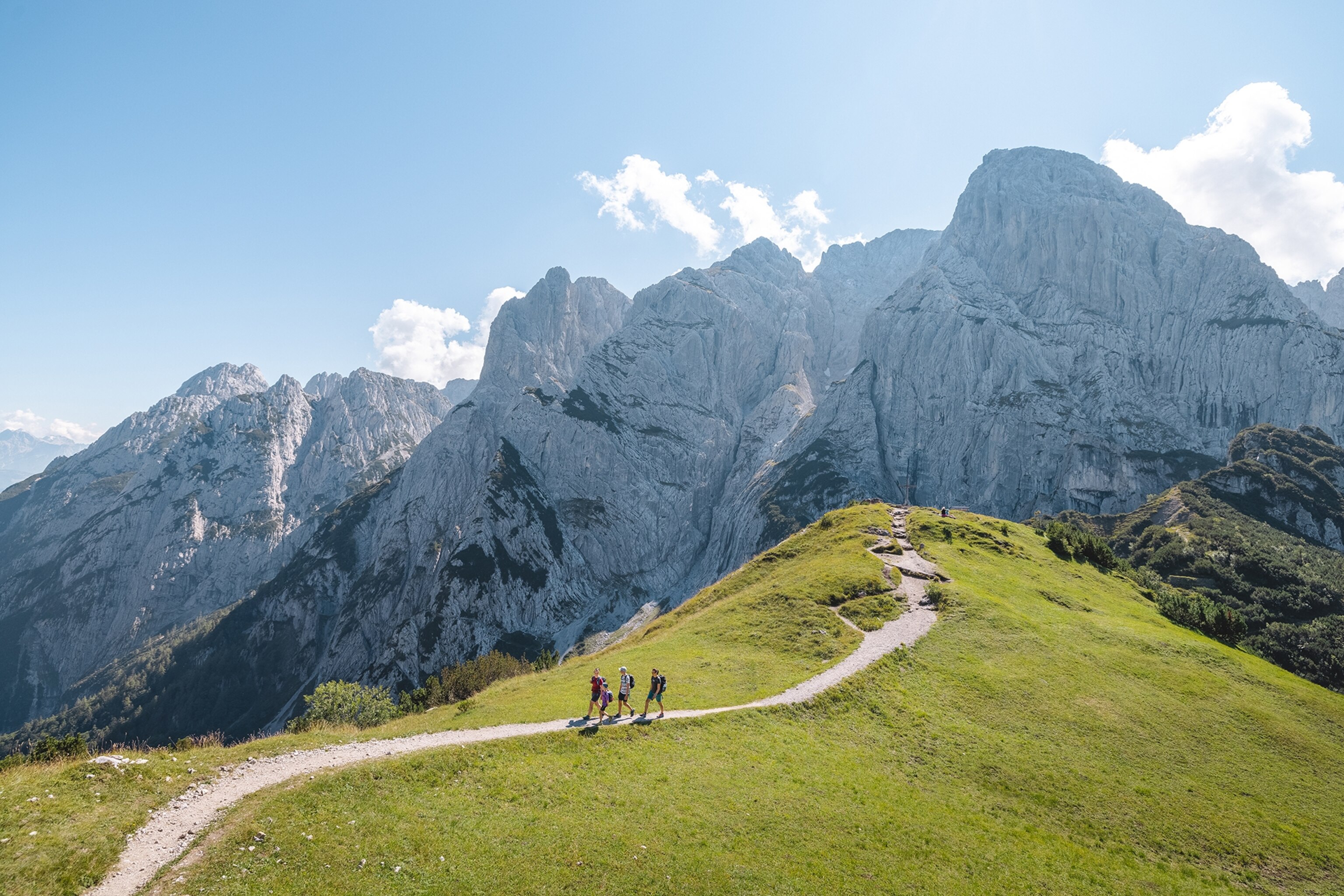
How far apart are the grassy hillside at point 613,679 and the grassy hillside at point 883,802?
334cm

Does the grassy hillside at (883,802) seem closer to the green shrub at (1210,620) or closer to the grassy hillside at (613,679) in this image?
the grassy hillside at (613,679)

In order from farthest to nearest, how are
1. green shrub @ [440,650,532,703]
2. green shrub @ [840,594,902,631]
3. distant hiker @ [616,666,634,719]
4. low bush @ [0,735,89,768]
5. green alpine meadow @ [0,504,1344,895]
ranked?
green shrub @ [440,650,532,703]
green shrub @ [840,594,902,631]
distant hiker @ [616,666,634,719]
low bush @ [0,735,89,768]
green alpine meadow @ [0,504,1344,895]

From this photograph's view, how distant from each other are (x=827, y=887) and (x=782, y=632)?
2665 cm

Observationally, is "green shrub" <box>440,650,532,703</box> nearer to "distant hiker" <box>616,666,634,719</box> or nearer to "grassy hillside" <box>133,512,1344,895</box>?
"distant hiker" <box>616,666,634,719</box>

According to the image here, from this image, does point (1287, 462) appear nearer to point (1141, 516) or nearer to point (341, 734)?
point (1141, 516)

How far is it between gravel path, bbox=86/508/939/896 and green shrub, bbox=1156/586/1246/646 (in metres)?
26.5

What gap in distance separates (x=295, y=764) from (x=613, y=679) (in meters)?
19.9

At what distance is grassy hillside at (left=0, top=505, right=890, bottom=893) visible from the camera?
660 inches

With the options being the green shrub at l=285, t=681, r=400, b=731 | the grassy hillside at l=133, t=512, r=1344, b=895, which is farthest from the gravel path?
the green shrub at l=285, t=681, r=400, b=731

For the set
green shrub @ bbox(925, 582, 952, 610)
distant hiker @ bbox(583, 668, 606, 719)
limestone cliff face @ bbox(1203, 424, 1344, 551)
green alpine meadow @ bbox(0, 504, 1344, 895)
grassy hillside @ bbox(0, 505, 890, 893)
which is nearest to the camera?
grassy hillside @ bbox(0, 505, 890, 893)

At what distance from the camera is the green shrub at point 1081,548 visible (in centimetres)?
6975

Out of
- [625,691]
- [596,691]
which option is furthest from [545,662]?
[596,691]

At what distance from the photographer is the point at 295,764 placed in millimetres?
23688

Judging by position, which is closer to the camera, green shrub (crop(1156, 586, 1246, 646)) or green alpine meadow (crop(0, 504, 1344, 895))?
green alpine meadow (crop(0, 504, 1344, 895))
